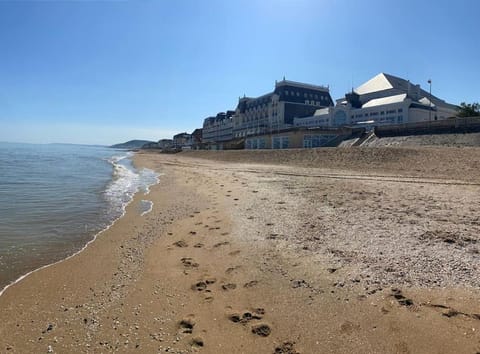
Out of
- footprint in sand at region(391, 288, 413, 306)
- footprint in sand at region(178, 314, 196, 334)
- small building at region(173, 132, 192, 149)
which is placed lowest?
footprint in sand at region(178, 314, 196, 334)

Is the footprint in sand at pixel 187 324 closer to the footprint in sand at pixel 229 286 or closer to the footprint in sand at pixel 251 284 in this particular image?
the footprint in sand at pixel 229 286

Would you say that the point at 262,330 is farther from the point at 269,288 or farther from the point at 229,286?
the point at 229,286

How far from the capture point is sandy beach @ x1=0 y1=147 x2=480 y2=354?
167 inches

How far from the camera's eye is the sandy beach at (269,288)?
425 cm

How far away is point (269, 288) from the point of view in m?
5.66

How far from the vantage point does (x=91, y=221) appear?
11.6 m

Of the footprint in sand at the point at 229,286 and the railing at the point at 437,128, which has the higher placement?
the railing at the point at 437,128

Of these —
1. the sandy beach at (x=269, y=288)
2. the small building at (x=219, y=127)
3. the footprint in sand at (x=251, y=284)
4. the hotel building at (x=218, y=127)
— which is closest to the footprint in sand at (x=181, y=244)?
the sandy beach at (x=269, y=288)

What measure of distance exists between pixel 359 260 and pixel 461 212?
5.16m

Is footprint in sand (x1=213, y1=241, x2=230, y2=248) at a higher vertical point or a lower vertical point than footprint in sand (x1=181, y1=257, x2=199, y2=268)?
higher

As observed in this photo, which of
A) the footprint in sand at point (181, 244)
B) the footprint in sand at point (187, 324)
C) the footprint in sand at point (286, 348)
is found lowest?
the footprint in sand at point (187, 324)

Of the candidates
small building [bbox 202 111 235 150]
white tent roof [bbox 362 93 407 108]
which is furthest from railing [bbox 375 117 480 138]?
small building [bbox 202 111 235 150]

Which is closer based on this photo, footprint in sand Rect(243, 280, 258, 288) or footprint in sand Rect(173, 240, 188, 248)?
footprint in sand Rect(243, 280, 258, 288)

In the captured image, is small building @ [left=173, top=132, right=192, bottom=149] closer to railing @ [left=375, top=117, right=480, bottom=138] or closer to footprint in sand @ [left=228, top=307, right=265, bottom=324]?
railing @ [left=375, top=117, right=480, bottom=138]
